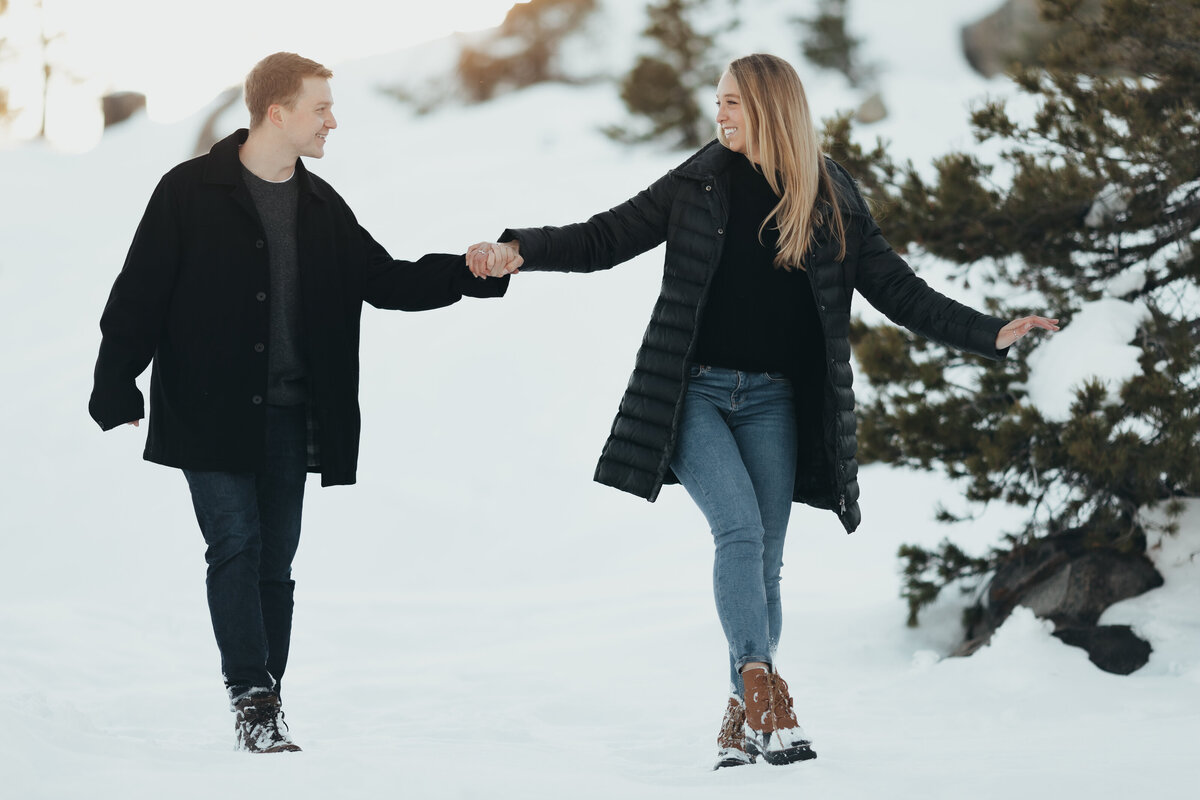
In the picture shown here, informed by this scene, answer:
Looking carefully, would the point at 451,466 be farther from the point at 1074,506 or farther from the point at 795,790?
the point at 795,790

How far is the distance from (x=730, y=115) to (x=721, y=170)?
6.1 inches

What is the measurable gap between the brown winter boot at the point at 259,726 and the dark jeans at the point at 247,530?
0.14 ft

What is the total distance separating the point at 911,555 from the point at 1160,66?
2.45m

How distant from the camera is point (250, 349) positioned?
11.6 ft

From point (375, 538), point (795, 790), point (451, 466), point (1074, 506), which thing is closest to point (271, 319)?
point (795, 790)

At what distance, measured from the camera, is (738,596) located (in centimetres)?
332

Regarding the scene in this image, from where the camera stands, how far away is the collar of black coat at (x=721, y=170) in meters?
3.50

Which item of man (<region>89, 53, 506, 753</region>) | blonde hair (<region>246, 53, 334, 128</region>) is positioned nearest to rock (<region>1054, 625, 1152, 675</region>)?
man (<region>89, 53, 506, 753</region>)

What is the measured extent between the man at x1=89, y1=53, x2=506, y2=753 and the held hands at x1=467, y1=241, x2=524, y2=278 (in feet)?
1.24

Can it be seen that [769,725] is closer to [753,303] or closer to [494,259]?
[753,303]

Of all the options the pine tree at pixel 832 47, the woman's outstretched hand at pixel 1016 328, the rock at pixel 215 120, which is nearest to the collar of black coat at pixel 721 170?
the woman's outstretched hand at pixel 1016 328

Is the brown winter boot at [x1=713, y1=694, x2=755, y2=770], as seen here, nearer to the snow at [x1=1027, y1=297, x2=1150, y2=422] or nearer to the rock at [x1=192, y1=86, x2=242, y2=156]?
the snow at [x1=1027, y1=297, x2=1150, y2=422]

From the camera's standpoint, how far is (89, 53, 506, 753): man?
347 cm

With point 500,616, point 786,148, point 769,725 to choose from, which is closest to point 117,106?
point 500,616
